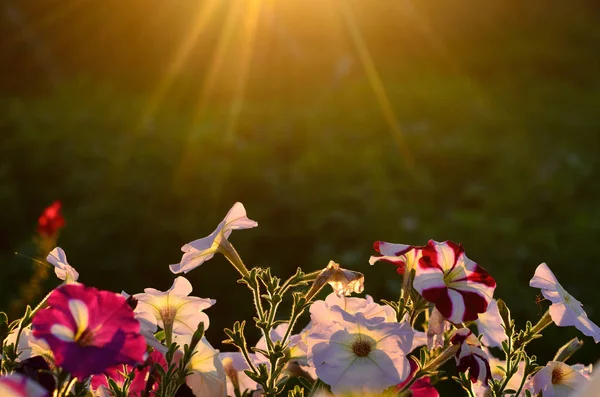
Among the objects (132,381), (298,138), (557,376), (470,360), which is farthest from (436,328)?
(298,138)

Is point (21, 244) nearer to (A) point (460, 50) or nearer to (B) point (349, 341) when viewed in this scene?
(B) point (349, 341)

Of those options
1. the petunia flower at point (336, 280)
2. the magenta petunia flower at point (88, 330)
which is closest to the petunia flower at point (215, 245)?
the petunia flower at point (336, 280)

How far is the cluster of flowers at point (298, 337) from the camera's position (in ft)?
2.47

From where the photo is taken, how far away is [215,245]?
1.00 m

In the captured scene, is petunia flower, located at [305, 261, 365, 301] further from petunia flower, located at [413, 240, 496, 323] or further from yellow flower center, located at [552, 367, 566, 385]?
yellow flower center, located at [552, 367, 566, 385]

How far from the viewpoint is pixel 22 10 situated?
288 inches

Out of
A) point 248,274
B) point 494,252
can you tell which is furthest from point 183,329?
point 494,252

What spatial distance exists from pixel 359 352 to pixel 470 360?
0.47 ft

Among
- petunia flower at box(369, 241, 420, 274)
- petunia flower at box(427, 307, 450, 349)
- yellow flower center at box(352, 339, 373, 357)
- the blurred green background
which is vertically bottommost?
the blurred green background

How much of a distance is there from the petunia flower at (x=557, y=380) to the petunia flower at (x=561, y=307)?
0.05m

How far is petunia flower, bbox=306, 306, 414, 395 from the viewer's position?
815 mm

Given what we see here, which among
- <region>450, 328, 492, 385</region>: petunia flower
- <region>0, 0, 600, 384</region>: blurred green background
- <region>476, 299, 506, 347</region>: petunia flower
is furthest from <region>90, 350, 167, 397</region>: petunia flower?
<region>0, 0, 600, 384</region>: blurred green background

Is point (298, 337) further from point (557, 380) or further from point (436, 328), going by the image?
point (557, 380)

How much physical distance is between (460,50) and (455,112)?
234 centimetres
